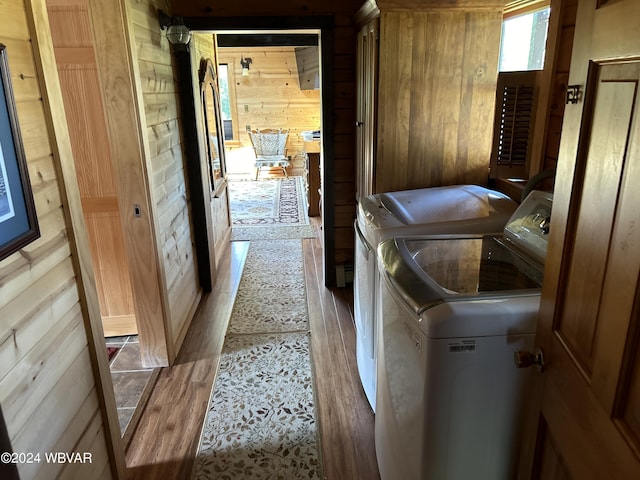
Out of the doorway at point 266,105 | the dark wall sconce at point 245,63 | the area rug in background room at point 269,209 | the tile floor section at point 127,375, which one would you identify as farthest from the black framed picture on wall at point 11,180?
the dark wall sconce at point 245,63

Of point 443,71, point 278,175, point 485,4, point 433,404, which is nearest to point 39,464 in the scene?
point 433,404

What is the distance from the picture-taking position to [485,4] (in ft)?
7.16

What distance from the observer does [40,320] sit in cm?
129

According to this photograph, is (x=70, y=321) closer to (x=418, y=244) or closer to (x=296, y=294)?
(x=418, y=244)

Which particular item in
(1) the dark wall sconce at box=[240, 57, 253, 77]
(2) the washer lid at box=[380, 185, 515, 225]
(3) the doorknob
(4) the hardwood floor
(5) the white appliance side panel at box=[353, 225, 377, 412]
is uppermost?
(1) the dark wall sconce at box=[240, 57, 253, 77]

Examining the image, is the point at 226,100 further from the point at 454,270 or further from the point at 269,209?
the point at 454,270

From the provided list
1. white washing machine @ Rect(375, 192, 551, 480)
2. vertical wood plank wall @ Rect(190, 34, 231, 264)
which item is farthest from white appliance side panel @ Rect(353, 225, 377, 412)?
vertical wood plank wall @ Rect(190, 34, 231, 264)

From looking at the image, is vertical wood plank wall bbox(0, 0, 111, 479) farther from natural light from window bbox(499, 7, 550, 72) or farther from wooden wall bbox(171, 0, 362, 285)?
natural light from window bbox(499, 7, 550, 72)

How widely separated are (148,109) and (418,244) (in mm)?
1636

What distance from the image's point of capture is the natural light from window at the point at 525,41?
2287 millimetres

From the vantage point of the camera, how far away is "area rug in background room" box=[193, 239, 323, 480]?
6.31 ft

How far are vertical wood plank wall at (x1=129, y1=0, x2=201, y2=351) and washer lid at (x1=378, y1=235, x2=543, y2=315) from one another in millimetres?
1462

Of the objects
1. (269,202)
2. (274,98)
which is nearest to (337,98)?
(269,202)

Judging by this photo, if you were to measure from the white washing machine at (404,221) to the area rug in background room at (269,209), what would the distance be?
2680 mm
